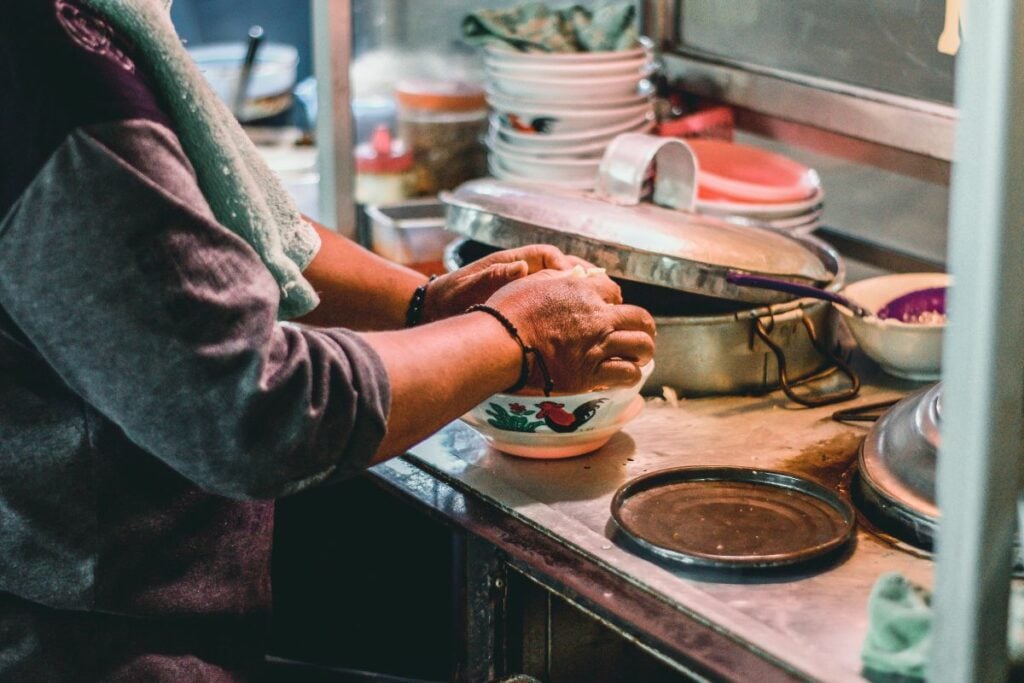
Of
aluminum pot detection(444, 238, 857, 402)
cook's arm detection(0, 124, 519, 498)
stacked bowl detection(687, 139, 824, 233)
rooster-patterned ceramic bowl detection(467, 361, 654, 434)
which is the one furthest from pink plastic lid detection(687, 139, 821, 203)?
cook's arm detection(0, 124, 519, 498)

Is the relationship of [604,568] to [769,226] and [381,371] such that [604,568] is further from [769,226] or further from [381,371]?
[769,226]

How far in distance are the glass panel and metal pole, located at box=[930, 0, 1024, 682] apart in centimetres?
136

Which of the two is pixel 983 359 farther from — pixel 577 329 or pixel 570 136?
pixel 570 136

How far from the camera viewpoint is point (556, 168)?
2422 millimetres

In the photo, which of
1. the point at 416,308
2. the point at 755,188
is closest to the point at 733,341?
the point at 416,308

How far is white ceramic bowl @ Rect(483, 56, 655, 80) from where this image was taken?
7.73 feet

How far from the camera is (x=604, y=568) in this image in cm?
138

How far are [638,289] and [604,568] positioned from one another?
640 millimetres

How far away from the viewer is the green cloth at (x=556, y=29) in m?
2.43

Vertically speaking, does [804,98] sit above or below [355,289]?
above

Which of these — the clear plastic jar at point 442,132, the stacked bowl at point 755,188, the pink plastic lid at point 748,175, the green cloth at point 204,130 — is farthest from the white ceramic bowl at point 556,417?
the clear plastic jar at point 442,132

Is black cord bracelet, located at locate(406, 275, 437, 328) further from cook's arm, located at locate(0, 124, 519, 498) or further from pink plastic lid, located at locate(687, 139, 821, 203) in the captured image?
pink plastic lid, located at locate(687, 139, 821, 203)

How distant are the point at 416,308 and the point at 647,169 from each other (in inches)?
18.6

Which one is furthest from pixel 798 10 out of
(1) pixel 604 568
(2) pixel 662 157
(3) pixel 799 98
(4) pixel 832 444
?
(1) pixel 604 568
